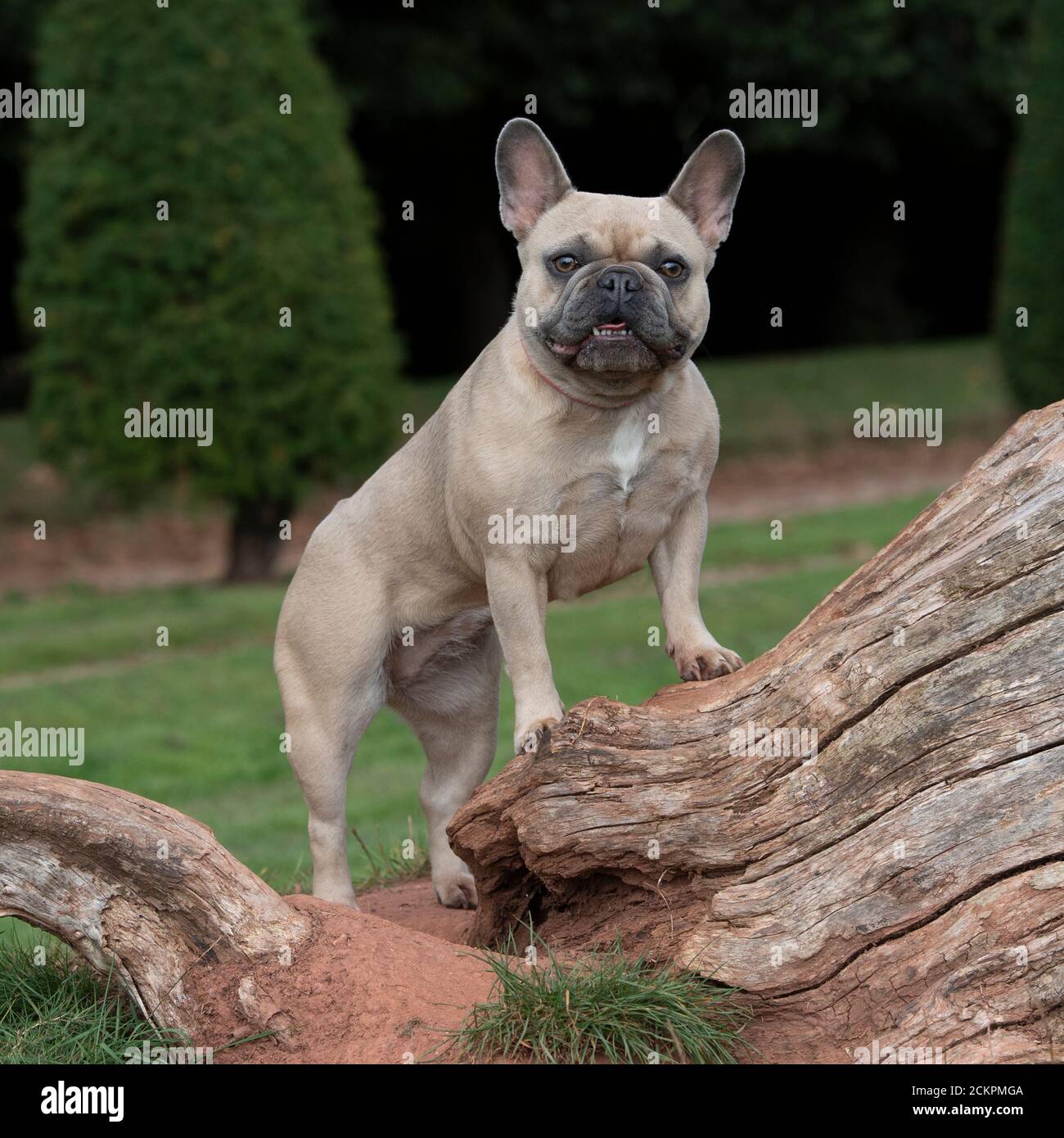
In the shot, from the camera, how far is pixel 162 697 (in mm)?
10977

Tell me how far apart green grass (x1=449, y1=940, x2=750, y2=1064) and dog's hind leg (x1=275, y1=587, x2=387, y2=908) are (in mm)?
1376

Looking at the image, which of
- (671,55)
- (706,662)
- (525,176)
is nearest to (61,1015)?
(706,662)

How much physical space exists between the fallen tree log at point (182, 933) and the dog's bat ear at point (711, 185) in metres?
2.66

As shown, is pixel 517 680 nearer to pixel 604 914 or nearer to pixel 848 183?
pixel 604 914

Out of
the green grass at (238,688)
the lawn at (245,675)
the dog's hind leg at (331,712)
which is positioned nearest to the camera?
the dog's hind leg at (331,712)

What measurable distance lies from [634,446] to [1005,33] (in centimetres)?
2292

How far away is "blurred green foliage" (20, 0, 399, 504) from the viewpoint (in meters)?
13.5

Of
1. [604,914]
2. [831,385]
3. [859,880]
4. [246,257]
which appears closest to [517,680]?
[604,914]

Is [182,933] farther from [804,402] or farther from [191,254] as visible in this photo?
[804,402]

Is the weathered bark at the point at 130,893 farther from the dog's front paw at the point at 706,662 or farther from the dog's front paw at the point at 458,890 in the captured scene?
the dog's front paw at the point at 706,662

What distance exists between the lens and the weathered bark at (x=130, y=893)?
435 cm

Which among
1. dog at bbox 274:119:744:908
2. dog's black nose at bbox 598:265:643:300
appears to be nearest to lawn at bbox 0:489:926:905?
dog at bbox 274:119:744:908

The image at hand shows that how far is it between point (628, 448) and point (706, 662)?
2.58ft

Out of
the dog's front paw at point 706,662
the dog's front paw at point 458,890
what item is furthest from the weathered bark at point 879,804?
the dog's front paw at point 458,890
